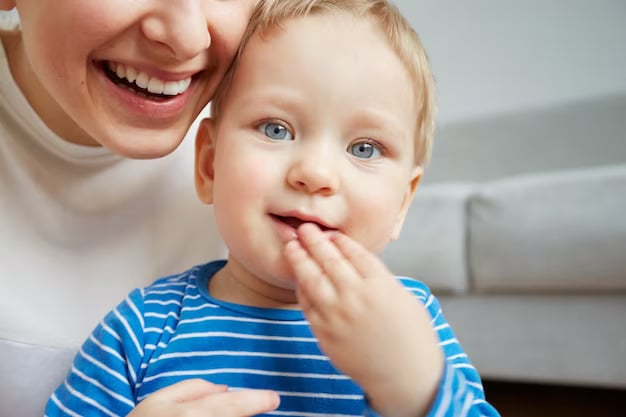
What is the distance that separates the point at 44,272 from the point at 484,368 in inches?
50.2

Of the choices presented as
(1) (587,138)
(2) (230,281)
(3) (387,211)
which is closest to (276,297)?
(2) (230,281)

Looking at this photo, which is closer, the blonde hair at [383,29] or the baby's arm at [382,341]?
the baby's arm at [382,341]

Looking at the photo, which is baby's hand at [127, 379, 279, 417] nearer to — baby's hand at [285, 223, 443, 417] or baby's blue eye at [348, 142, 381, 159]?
baby's hand at [285, 223, 443, 417]

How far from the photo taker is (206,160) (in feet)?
2.84

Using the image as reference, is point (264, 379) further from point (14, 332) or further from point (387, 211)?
point (14, 332)

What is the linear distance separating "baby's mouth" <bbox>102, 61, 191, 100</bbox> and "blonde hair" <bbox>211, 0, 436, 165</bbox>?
6 centimetres

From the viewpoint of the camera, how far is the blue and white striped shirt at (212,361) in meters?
0.71

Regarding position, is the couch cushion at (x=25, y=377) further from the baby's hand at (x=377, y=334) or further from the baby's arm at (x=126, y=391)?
the baby's hand at (x=377, y=334)

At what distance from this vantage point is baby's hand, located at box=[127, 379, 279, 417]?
0.62 meters

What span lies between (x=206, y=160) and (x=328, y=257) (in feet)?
0.98

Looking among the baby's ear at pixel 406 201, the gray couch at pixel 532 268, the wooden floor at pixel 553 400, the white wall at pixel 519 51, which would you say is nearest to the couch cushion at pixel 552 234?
the gray couch at pixel 532 268

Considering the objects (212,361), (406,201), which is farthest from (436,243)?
(212,361)

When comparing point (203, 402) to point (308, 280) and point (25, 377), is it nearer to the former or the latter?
point (308, 280)

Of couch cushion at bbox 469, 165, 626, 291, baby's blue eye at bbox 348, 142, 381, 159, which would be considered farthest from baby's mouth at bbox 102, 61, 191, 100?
couch cushion at bbox 469, 165, 626, 291
